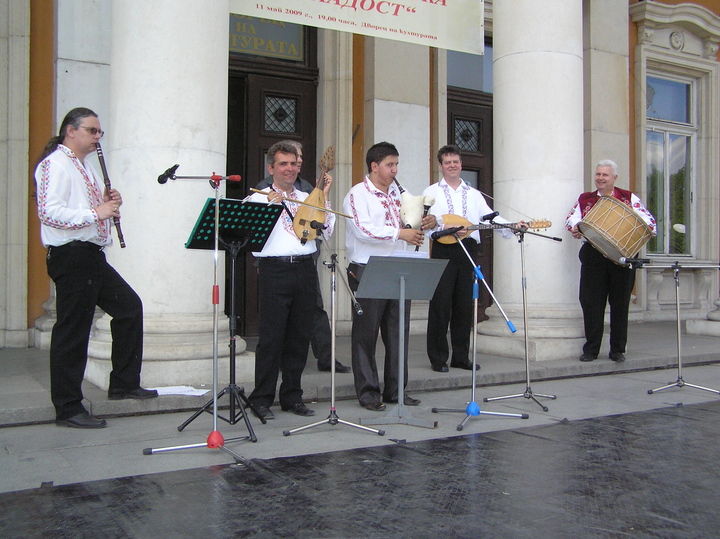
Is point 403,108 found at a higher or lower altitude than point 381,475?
higher

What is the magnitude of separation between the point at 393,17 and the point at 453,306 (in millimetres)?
2971

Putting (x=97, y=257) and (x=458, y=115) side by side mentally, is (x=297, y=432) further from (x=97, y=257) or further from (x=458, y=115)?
(x=458, y=115)

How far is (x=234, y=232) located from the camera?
16.6ft

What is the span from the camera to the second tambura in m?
7.44

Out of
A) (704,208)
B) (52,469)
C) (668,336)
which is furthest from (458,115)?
(52,469)

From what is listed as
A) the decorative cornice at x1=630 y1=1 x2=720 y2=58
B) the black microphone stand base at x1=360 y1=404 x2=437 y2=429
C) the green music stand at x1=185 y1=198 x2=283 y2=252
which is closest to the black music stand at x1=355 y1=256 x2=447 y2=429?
the black microphone stand base at x1=360 y1=404 x2=437 y2=429

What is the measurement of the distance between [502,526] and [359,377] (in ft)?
9.31

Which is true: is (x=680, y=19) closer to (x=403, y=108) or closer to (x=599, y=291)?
(x=403, y=108)

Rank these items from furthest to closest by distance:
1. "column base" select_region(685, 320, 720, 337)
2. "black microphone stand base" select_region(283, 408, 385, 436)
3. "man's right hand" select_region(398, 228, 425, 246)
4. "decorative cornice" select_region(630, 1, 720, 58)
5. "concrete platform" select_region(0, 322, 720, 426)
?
"decorative cornice" select_region(630, 1, 720, 58)
"column base" select_region(685, 320, 720, 337)
"man's right hand" select_region(398, 228, 425, 246)
"concrete platform" select_region(0, 322, 720, 426)
"black microphone stand base" select_region(283, 408, 385, 436)

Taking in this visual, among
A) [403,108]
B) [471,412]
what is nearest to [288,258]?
[471,412]

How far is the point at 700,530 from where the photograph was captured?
338cm

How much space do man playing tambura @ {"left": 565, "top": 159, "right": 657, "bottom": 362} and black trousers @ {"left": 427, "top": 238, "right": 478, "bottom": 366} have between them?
4.23ft

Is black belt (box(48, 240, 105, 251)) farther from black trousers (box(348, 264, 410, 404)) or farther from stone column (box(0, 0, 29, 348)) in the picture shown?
stone column (box(0, 0, 29, 348))

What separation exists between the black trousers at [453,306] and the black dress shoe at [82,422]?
3.28 m
